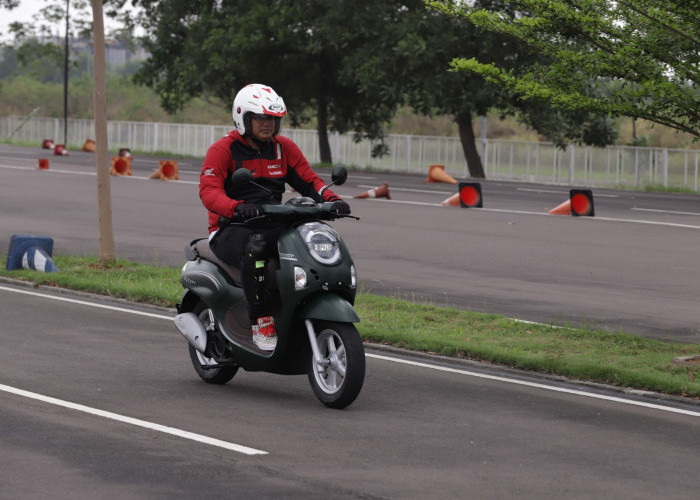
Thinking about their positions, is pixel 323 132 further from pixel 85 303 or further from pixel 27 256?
pixel 85 303

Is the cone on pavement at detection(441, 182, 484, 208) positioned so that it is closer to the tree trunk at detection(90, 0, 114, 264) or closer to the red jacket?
the tree trunk at detection(90, 0, 114, 264)

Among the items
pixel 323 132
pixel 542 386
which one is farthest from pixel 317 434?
pixel 323 132

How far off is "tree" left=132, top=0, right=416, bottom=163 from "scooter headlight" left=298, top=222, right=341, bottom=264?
3704 cm

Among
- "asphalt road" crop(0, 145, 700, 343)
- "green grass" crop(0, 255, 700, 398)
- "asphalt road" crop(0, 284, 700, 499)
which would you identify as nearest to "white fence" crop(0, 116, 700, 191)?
"asphalt road" crop(0, 145, 700, 343)

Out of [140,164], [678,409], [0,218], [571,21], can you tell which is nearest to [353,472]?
[678,409]

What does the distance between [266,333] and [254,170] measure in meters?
1.07

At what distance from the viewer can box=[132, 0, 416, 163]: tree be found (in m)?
46.8

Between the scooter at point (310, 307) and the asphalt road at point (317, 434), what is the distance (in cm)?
23

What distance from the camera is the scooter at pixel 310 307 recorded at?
8.58 meters

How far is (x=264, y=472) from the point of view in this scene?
7.06 meters

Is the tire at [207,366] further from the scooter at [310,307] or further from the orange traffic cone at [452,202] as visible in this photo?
the orange traffic cone at [452,202]

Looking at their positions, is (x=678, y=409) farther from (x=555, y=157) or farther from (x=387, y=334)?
(x=555, y=157)

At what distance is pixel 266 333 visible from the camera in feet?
29.6

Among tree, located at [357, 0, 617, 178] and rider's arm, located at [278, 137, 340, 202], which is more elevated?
tree, located at [357, 0, 617, 178]
